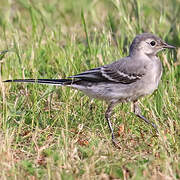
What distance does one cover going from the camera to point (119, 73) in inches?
259

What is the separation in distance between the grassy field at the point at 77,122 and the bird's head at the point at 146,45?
232mm

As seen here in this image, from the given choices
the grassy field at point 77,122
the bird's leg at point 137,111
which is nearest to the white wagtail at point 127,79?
the bird's leg at point 137,111

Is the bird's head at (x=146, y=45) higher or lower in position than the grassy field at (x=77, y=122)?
higher

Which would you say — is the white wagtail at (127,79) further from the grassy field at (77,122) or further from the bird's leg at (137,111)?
the grassy field at (77,122)

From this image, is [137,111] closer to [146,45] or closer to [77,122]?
[77,122]

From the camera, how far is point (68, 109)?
21.6ft

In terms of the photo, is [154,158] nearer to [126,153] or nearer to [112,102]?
[126,153]

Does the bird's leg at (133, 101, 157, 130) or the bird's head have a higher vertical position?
the bird's head

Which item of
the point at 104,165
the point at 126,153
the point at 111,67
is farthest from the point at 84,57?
the point at 104,165

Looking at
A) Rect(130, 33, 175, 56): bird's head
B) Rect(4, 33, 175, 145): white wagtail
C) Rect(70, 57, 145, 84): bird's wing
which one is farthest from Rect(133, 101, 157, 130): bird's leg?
Rect(130, 33, 175, 56): bird's head

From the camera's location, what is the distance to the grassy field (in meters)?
4.94

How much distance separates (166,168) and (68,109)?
2.27 m

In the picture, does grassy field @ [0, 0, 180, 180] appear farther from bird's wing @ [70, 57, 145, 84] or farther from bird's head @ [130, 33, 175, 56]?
bird's wing @ [70, 57, 145, 84]

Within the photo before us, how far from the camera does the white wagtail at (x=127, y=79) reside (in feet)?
21.1
